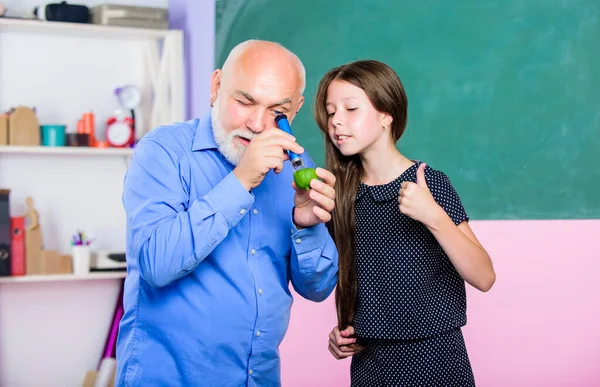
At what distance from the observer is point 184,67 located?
3916 mm

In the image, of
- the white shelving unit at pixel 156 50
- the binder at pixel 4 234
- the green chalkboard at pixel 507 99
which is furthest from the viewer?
the white shelving unit at pixel 156 50

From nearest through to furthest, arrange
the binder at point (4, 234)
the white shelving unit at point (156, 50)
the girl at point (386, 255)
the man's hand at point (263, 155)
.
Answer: the man's hand at point (263, 155) → the girl at point (386, 255) → the binder at point (4, 234) → the white shelving unit at point (156, 50)

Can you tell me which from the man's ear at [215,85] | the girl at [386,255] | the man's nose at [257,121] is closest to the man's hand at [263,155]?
the man's nose at [257,121]

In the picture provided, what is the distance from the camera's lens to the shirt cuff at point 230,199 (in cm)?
136

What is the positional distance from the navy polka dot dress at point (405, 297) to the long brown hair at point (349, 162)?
0.02m

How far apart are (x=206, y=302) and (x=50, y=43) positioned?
2872 millimetres

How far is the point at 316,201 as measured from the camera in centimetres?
143

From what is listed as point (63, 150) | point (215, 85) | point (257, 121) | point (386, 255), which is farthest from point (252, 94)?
point (63, 150)

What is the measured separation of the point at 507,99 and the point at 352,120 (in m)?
1.36

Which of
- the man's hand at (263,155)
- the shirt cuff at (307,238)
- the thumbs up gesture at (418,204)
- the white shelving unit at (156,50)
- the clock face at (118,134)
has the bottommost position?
the shirt cuff at (307,238)

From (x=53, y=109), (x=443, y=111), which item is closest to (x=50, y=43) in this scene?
(x=53, y=109)

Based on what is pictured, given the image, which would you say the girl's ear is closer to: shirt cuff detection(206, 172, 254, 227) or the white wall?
shirt cuff detection(206, 172, 254, 227)

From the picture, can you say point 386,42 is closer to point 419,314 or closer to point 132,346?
point 419,314

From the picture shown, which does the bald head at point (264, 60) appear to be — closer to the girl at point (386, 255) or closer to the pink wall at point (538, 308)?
the girl at point (386, 255)
